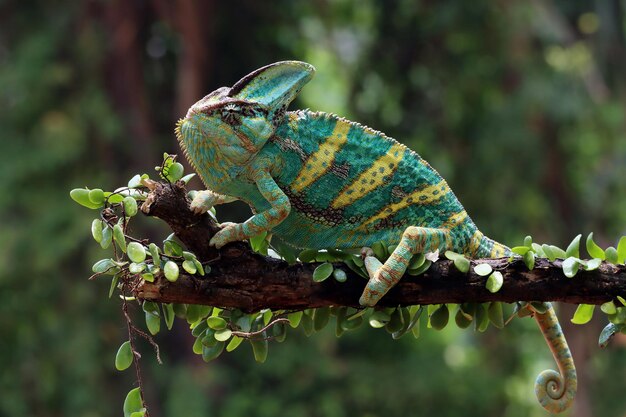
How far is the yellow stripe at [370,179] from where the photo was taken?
2.10 meters

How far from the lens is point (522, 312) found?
2043 millimetres

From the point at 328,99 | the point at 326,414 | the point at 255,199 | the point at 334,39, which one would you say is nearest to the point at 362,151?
the point at 255,199

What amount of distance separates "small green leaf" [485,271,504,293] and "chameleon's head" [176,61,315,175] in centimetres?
57

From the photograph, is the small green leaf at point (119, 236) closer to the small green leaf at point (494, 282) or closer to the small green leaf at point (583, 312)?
→ the small green leaf at point (494, 282)

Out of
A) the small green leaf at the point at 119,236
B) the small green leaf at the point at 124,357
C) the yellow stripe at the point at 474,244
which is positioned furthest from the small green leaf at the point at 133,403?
the yellow stripe at the point at 474,244

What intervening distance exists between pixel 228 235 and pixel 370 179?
40 cm

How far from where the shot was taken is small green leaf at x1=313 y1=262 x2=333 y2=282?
1868mm

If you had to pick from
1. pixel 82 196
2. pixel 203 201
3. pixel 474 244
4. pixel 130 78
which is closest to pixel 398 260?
pixel 474 244

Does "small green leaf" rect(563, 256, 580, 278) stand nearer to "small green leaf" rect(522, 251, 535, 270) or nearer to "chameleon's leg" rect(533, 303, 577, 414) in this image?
"small green leaf" rect(522, 251, 535, 270)

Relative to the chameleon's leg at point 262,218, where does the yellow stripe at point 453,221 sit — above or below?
below

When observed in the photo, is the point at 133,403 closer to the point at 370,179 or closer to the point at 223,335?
the point at 223,335

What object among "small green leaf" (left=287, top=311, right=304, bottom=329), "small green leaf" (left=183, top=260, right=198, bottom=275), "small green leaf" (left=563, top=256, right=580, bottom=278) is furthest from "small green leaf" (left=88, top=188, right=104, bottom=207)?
"small green leaf" (left=563, top=256, right=580, bottom=278)

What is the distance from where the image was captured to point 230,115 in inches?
79.7

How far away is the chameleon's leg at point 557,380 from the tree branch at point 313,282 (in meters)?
0.25
